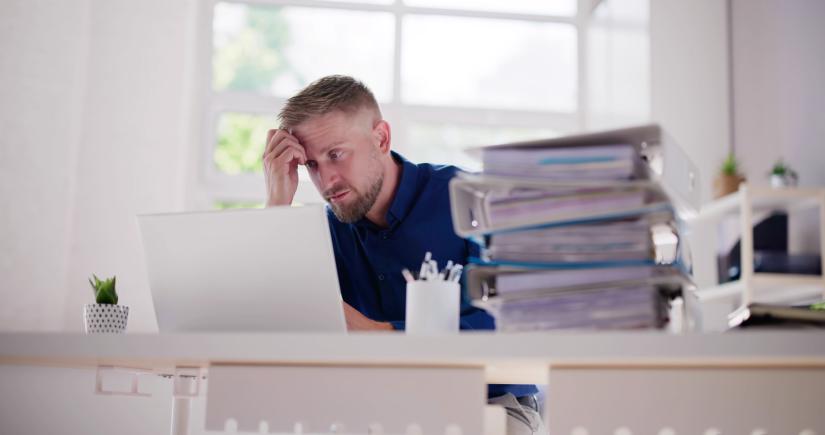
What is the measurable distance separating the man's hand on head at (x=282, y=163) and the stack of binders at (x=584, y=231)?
1007 mm

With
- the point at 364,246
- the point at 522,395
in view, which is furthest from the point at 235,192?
the point at 522,395

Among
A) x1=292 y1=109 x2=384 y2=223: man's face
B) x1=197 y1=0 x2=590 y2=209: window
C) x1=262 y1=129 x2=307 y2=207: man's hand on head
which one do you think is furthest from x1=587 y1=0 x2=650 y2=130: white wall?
x1=262 y1=129 x2=307 y2=207: man's hand on head

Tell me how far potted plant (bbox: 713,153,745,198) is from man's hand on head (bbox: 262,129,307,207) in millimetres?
2388

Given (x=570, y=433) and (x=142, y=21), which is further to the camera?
(x=142, y=21)

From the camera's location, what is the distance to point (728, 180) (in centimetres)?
401

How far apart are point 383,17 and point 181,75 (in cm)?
102

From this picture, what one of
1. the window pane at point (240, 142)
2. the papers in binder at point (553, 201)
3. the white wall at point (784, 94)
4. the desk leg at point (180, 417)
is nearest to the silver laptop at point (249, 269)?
the papers in binder at point (553, 201)

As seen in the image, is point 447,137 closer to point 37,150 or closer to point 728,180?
point 728,180

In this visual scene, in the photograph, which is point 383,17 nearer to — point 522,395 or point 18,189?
point 18,189

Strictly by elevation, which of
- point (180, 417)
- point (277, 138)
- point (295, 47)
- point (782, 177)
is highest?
point (295, 47)

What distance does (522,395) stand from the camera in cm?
205

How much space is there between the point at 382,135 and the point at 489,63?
2.32 metres

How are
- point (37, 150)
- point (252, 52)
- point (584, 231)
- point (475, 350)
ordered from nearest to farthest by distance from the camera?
point (475, 350)
point (584, 231)
point (37, 150)
point (252, 52)

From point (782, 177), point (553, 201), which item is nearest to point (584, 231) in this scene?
point (553, 201)
